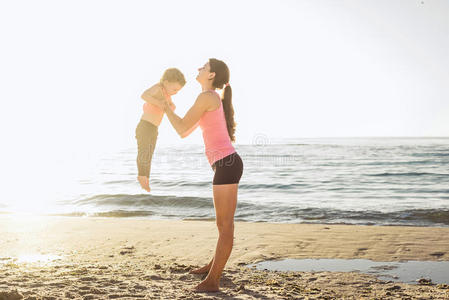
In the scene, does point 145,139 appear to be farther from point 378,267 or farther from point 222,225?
point 378,267

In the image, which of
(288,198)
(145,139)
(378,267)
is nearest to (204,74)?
(145,139)

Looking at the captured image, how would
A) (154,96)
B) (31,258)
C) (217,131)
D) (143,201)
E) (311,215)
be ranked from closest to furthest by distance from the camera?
1. (154,96)
2. (217,131)
3. (31,258)
4. (311,215)
5. (143,201)

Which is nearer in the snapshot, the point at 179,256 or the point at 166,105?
the point at 166,105

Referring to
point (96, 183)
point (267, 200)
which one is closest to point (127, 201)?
point (267, 200)

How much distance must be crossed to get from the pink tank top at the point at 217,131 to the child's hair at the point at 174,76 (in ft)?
1.25

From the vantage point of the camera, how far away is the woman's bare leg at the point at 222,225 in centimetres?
369

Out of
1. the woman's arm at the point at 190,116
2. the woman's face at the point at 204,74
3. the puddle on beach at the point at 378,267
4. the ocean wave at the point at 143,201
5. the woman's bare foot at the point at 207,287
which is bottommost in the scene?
the ocean wave at the point at 143,201

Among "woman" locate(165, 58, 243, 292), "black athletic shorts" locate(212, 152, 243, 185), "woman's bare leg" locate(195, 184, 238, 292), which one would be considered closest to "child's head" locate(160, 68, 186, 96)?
"woman" locate(165, 58, 243, 292)

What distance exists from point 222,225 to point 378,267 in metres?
3.03

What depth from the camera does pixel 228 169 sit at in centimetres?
360

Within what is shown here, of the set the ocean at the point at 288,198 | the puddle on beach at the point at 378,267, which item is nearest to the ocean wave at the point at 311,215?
the ocean at the point at 288,198

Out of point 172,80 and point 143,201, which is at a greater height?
point 172,80

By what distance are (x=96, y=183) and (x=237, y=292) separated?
1770cm

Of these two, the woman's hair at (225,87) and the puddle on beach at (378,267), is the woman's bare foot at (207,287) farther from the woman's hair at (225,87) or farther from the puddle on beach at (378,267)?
the puddle on beach at (378,267)
